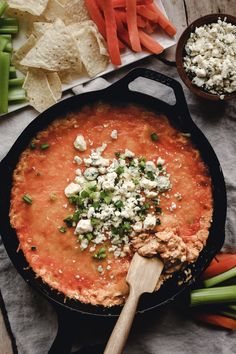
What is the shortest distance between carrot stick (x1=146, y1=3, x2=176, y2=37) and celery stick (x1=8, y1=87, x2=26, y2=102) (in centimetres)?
94

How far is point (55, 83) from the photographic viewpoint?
11.3 feet

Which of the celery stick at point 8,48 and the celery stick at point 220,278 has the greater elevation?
the celery stick at point 8,48

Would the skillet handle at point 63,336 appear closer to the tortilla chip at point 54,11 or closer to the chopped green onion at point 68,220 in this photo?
the chopped green onion at point 68,220

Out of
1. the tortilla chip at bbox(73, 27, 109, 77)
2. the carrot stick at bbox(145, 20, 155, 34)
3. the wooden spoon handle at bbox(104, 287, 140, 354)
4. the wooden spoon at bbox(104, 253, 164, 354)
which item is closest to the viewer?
the wooden spoon handle at bbox(104, 287, 140, 354)

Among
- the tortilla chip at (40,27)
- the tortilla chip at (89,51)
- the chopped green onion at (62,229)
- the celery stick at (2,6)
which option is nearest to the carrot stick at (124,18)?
the tortilla chip at (89,51)

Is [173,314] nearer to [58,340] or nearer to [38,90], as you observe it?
[58,340]

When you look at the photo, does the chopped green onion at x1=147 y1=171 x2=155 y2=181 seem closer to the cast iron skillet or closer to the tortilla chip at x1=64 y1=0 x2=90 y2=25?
the cast iron skillet

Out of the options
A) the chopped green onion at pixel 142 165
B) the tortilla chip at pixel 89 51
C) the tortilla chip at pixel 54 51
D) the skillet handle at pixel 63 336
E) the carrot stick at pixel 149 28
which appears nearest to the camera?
the skillet handle at pixel 63 336

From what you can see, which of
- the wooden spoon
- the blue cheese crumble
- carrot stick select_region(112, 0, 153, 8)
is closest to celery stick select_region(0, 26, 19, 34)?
carrot stick select_region(112, 0, 153, 8)

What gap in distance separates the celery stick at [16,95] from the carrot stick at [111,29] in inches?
22.8

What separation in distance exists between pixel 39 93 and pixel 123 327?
4.76ft

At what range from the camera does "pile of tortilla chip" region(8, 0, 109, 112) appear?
3375 mm

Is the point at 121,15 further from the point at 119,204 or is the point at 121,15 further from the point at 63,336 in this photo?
the point at 63,336

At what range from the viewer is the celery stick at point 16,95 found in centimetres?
344
